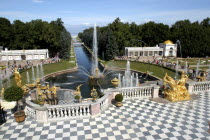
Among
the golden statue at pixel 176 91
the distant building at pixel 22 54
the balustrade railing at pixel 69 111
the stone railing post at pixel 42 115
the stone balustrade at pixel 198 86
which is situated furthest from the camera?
the distant building at pixel 22 54

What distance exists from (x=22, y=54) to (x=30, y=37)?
7.37 m

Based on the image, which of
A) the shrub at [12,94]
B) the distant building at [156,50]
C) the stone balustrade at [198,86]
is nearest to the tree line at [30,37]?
the distant building at [156,50]

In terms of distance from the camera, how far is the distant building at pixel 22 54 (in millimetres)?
56062

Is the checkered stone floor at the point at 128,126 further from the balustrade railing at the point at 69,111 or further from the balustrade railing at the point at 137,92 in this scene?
the balustrade railing at the point at 137,92

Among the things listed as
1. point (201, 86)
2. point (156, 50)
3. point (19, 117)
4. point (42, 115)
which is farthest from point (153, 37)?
point (19, 117)

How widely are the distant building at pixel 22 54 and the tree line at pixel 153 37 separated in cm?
2143

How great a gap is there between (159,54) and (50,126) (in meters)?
64.9

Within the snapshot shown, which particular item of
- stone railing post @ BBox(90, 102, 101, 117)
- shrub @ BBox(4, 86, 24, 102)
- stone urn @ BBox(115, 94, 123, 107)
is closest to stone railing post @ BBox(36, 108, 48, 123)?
shrub @ BBox(4, 86, 24, 102)

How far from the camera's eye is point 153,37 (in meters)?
74.3

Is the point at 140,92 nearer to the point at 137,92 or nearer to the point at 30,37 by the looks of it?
the point at 137,92

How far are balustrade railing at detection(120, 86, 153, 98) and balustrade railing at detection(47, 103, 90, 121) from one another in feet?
15.4

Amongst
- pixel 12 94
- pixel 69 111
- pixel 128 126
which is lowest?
pixel 128 126

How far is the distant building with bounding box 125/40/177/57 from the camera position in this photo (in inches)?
2645

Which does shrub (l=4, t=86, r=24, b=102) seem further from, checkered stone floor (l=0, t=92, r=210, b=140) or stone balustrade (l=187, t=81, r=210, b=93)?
stone balustrade (l=187, t=81, r=210, b=93)
